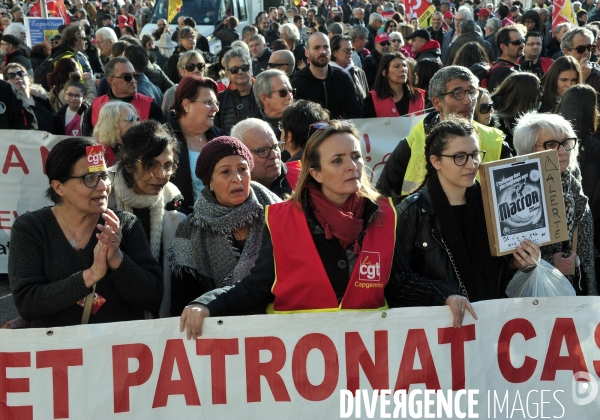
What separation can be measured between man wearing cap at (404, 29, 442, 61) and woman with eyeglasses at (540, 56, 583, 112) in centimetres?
439

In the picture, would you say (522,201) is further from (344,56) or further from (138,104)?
(344,56)

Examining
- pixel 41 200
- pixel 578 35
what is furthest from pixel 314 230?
pixel 578 35

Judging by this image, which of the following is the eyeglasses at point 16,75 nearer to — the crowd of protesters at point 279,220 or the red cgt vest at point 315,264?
the crowd of protesters at point 279,220

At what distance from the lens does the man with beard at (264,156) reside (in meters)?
4.93

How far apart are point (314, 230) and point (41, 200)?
171 inches

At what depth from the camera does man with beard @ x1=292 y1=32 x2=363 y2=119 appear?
26.5 feet

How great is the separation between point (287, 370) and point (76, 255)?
110 centimetres

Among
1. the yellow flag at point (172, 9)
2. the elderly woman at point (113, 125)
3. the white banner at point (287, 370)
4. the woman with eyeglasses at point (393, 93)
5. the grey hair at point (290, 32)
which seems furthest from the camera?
the yellow flag at point (172, 9)

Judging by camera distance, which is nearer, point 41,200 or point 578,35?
point 41,200

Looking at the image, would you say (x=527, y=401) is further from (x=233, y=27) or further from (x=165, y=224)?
(x=233, y=27)

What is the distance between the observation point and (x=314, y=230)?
3641 millimetres

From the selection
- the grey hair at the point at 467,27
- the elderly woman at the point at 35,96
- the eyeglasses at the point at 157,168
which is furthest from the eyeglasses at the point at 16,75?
the grey hair at the point at 467,27

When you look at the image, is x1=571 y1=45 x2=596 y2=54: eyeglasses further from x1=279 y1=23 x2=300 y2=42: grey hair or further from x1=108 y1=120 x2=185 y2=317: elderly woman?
x1=279 y1=23 x2=300 y2=42: grey hair

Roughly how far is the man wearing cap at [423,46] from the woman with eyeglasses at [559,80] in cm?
439
